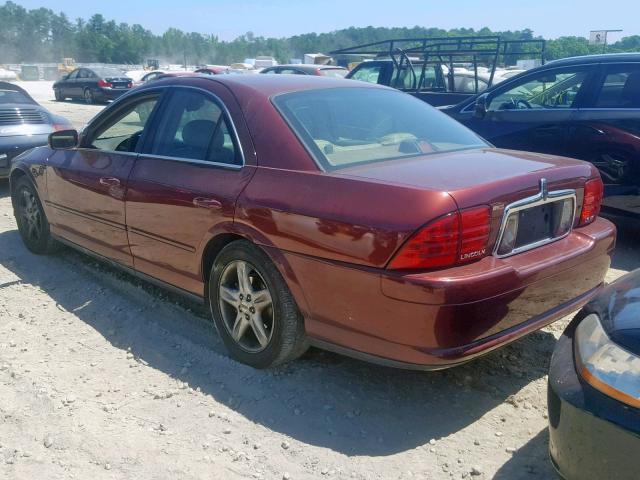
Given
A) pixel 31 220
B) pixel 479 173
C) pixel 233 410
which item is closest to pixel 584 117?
pixel 479 173

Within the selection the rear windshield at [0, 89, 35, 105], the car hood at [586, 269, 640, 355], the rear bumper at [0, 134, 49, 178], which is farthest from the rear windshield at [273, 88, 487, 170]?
the rear windshield at [0, 89, 35, 105]

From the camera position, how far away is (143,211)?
164 inches

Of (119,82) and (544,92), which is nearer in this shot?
(544,92)

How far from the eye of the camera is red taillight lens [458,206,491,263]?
2.83 metres

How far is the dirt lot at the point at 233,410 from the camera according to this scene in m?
2.88

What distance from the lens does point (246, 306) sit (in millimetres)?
3617

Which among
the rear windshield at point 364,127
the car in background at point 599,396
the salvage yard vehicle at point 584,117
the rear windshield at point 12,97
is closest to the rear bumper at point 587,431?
the car in background at point 599,396

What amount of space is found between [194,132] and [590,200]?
7.45 feet

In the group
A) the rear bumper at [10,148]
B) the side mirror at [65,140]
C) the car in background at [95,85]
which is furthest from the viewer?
the car in background at [95,85]

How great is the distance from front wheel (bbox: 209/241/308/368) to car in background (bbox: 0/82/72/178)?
5.61m

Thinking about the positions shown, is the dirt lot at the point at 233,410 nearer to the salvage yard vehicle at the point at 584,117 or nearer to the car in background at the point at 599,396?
the car in background at the point at 599,396

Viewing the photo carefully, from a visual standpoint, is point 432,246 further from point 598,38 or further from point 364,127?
point 598,38

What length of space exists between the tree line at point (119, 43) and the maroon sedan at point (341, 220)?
7765 cm

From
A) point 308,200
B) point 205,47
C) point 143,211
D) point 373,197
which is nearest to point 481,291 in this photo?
point 373,197
